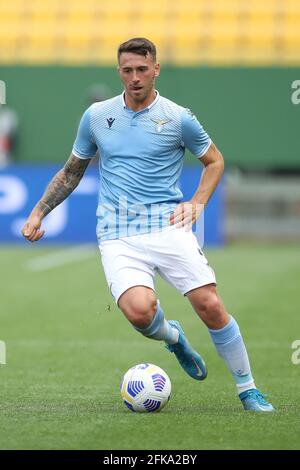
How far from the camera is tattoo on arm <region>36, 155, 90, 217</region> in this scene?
7.82 metres

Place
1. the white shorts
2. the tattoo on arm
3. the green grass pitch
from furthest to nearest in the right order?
1. the tattoo on arm
2. the white shorts
3. the green grass pitch

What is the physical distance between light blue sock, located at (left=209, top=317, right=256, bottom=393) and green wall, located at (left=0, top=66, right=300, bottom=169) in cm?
1613

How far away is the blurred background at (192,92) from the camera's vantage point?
852 inches

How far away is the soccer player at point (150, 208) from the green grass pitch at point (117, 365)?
0.53 meters

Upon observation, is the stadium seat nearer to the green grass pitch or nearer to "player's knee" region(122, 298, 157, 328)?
the green grass pitch

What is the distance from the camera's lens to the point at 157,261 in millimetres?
7453

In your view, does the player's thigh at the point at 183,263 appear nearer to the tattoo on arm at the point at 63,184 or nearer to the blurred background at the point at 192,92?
the tattoo on arm at the point at 63,184

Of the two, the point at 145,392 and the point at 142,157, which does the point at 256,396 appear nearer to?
the point at 145,392

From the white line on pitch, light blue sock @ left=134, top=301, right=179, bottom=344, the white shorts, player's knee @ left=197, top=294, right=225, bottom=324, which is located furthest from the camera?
the white line on pitch

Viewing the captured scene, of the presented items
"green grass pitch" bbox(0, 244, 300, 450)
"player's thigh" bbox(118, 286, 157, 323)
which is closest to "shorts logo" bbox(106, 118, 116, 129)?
"player's thigh" bbox(118, 286, 157, 323)

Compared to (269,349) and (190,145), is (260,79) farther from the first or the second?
(190,145)

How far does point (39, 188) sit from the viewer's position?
827 inches
